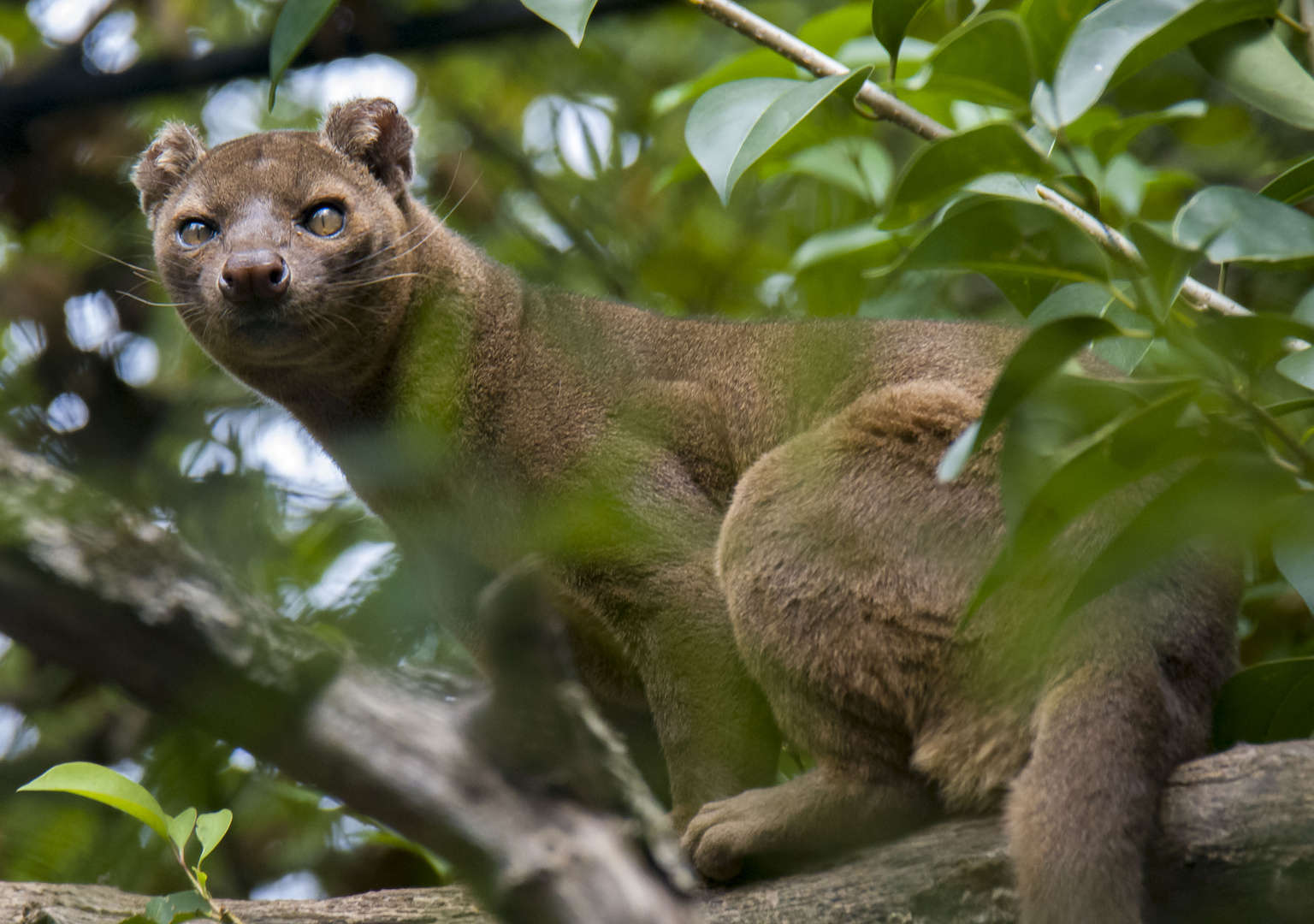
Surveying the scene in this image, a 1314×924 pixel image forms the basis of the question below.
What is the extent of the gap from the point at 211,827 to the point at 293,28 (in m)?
1.98

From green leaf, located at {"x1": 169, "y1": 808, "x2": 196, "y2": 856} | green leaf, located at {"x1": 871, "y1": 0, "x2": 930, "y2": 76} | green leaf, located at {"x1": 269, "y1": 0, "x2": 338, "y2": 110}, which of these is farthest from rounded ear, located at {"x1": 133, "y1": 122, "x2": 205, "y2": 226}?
green leaf, located at {"x1": 871, "y1": 0, "x2": 930, "y2": 76}

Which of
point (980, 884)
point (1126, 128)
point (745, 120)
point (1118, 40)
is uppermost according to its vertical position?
point (1118, 40)

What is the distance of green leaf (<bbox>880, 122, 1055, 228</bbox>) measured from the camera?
6.95 feet

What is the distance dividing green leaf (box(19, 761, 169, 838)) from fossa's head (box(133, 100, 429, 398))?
1966mm

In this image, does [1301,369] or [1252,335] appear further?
[1301,369]

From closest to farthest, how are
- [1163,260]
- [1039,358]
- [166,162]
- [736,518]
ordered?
[1039,358] < [1163,260] < [736,518] < [166,162]

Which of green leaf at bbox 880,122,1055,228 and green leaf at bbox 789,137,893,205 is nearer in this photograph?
green leaf at bbox 880,122,1055,228

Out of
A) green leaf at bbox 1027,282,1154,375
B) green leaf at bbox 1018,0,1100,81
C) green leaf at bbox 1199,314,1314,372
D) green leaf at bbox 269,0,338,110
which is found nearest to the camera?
green leaf at bbox 1199,314,1314,372

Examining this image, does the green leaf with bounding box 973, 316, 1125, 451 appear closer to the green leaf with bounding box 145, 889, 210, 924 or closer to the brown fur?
the brown fur

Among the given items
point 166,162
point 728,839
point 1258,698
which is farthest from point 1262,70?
point 166,162

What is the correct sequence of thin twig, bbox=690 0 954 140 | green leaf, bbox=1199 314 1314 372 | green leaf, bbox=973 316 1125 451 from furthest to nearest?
1. thin twig, bbox=690 0 954 140
2. green leaf, bbox=1199 314 1314 372
3. green leaf, bbox=973 316 1125 451

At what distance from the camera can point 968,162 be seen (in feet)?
7.09

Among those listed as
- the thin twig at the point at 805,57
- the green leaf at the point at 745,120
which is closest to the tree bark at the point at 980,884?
the green leaf at the point at 745,120

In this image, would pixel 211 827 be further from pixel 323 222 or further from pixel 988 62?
pixel 323 222
